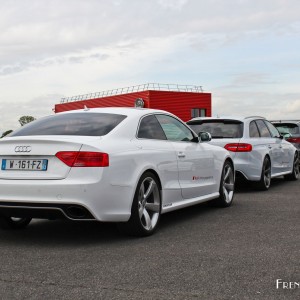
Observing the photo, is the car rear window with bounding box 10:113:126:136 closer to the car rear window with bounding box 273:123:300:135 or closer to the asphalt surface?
the asphalt surface

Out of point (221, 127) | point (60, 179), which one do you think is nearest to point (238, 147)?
point (221, 127)

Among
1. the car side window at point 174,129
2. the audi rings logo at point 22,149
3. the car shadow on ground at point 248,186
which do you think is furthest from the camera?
the car shadow on ground at point 248,186

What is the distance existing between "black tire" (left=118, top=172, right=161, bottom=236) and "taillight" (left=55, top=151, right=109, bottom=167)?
1.96 ft

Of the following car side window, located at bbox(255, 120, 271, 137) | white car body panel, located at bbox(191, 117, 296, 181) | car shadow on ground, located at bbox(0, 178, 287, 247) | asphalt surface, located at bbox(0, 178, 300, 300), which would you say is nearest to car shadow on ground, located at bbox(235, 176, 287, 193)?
white car body panel, located at bbox(191, 117, 296, 181)

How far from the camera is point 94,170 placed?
5.26 meters

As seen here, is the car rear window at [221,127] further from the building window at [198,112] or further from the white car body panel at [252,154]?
the building window at [198,112]

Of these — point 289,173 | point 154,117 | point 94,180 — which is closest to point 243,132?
point 289,173

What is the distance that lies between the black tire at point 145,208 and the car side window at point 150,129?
516 mm

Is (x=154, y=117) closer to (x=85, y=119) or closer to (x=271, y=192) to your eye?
(x=85, y=119)

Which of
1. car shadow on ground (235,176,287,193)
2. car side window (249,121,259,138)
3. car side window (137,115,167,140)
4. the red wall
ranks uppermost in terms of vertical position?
the red wall

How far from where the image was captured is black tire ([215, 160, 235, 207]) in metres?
8.18

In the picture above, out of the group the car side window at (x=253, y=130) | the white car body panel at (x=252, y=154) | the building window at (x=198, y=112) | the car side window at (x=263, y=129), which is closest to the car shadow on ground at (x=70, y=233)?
the white car body panel at (x=252, y=154)

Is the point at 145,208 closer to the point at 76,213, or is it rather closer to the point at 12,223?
the point at 76,213

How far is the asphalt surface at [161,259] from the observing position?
390cm
